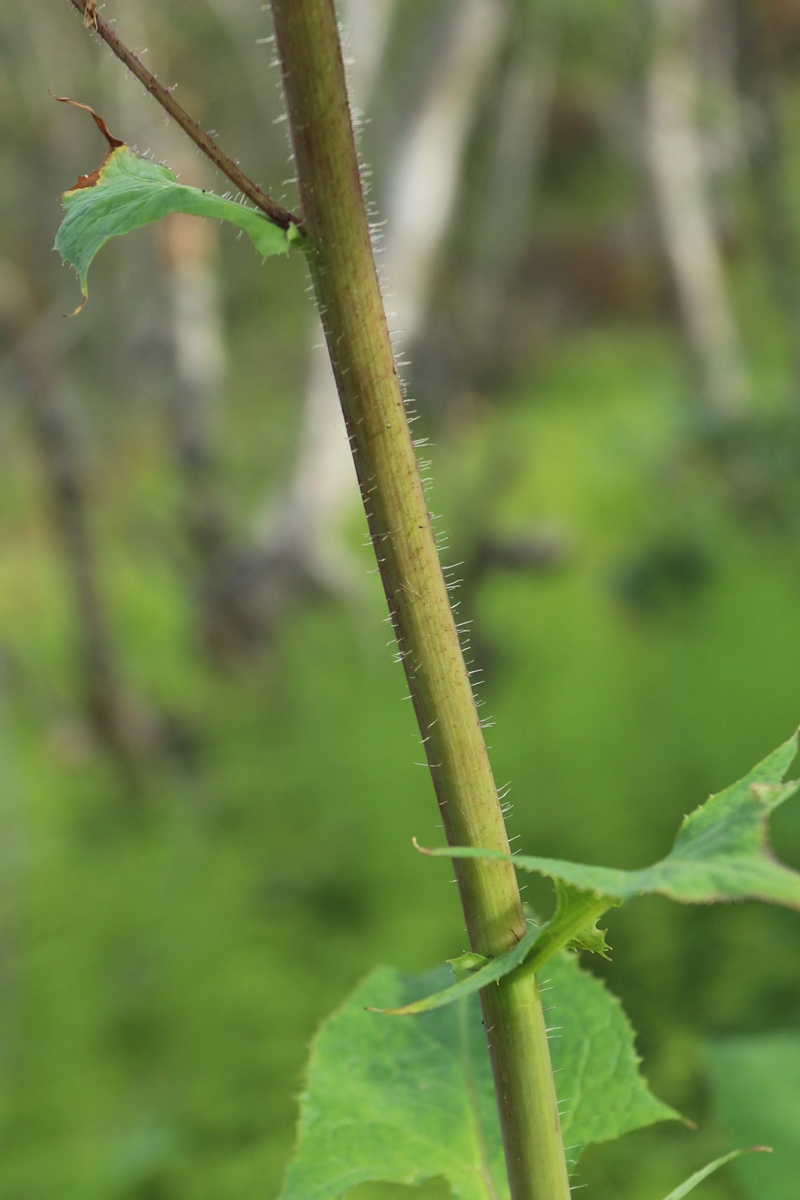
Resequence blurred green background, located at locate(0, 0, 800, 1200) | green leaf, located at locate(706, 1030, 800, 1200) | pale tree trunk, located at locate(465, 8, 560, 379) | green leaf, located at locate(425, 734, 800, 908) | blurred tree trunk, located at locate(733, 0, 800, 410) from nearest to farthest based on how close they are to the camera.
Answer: green leaf, located at locate(425, 734, 800, 908)
green leaf, located at locate(706, 1030, 800, 1200)
blurred green background, located at locate(0, 0, 800, 1200)
blurred tree trunk, located at locate(733, 0, 800, 410)
pale tree trunk, located at locate(465, 8, 560, 379)

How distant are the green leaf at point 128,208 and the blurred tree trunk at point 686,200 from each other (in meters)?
0.96

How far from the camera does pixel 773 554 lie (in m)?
0.97

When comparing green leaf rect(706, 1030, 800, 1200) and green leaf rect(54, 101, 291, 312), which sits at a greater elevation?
green leaf rect(54, 101, 291, 312)

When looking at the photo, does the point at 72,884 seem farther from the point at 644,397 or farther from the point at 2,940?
the point at 644,397

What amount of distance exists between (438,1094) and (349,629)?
3.00 ft

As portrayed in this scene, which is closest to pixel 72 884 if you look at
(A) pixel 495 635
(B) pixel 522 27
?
(A) pixel 495 635

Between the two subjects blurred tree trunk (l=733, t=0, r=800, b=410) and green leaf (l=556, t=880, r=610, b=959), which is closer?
green leaf (l=556, t=880, r=610, b=959)

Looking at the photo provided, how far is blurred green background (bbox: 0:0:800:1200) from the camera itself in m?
0.52

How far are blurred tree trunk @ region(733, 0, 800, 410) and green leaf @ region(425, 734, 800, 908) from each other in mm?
791

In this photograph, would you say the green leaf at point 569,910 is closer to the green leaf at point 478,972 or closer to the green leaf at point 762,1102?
the green leaf at point 478,972

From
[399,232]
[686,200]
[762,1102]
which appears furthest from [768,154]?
[762,1102]

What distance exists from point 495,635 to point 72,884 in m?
0.43

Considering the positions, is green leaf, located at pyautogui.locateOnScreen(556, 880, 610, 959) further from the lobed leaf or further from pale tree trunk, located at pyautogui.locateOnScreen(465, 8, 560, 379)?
pale tree trunk, located at pyautogui.locateOnScreen(465, 8, 560, 379)

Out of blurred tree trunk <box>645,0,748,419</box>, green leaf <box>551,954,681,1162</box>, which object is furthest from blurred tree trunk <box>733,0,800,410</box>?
green leaf <box>551,954,681,1162</box>
